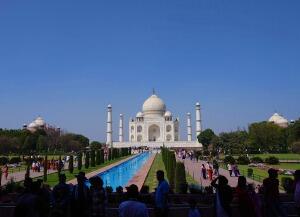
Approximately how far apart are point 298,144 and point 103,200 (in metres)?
33.7

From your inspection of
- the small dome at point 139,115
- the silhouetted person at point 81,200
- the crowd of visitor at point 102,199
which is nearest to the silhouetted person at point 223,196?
the crowd of visitor at point 102,199

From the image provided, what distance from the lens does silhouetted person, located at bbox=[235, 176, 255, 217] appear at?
4.98 metres

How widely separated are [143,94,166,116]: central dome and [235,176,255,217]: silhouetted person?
6675 centimetres

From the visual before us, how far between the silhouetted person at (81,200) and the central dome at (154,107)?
66.5 metres

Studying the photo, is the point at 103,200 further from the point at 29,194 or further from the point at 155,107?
the point at 155,107

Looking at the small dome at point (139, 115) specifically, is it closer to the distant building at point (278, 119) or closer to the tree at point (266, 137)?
the distant building at point (278, 119)

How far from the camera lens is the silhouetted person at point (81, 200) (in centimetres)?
525

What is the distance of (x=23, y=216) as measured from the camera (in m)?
4.24

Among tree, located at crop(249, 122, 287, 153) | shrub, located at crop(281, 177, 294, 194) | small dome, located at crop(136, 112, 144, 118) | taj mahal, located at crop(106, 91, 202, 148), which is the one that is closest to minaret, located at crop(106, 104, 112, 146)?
taj mahal, located at crop(106, 91, 202, 148)

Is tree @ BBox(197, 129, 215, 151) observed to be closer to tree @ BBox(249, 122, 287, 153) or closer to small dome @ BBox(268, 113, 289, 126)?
tree @ BBox(249, 122, 287, 153)

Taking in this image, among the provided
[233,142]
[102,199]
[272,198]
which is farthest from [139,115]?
[102,199]

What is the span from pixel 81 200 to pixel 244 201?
204cm

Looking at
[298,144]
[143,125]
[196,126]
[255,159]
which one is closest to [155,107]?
[143,125]

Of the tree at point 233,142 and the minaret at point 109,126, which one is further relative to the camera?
the minaret at point 109,126
